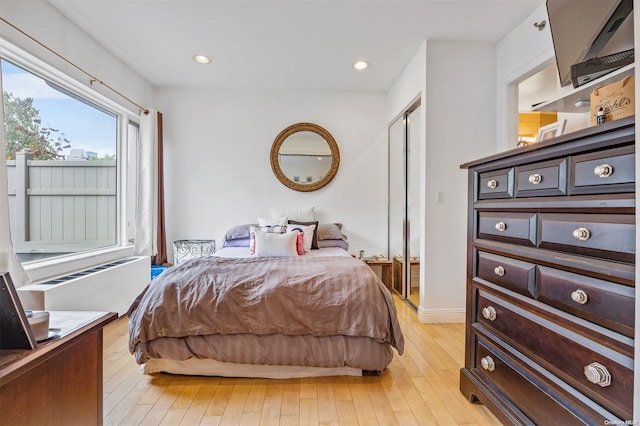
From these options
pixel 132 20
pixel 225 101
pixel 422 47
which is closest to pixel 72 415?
pixel 132 20

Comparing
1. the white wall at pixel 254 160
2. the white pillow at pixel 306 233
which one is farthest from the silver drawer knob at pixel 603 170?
the white wall at pixel 254 160

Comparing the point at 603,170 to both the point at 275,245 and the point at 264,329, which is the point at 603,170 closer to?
the point at 264,329

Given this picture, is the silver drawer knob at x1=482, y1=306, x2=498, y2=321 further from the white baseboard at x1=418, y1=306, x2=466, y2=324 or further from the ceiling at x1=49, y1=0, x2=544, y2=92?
the ceiling at x1=49, y1=0, x2=544, y2=92

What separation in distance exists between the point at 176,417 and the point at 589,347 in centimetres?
183

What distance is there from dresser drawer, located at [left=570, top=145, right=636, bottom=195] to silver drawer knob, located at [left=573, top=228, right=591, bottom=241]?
130 mm

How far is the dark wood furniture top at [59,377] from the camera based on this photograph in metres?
0.77

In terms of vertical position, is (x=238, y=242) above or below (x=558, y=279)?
below

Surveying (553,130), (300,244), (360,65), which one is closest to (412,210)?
(300,244)

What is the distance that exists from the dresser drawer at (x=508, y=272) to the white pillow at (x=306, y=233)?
203 cm

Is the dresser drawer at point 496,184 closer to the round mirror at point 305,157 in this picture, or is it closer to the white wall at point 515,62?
the white wall at point 515,62

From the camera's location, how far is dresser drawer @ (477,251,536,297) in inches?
48.9

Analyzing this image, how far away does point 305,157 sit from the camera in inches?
159

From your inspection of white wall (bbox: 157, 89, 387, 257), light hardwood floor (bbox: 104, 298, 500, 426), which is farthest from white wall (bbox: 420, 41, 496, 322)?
white wall (bbox: 157, 89, 387, 257)

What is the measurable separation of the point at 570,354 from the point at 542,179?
2.12 feet
